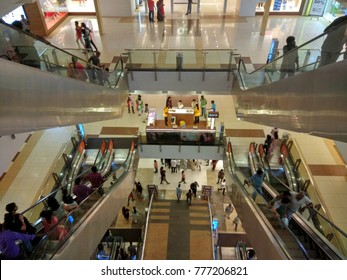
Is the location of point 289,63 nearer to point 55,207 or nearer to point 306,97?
point 306,97

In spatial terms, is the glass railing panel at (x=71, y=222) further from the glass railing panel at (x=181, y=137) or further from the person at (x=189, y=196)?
the person at (x=189, y=196)

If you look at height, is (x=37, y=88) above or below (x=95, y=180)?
above

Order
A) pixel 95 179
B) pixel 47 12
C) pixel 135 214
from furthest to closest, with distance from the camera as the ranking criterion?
1. pixel 47 12
2. pixel 135 214
3. pixel 95 179

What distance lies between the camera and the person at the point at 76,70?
285 inches

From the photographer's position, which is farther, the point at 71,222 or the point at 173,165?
the point at 173,165

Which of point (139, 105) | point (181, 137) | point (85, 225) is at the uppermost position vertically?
point (85, 225)

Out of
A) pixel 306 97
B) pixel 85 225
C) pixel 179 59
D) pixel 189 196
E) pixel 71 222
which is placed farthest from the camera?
pixel 189 196

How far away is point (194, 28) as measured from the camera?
14789 mm

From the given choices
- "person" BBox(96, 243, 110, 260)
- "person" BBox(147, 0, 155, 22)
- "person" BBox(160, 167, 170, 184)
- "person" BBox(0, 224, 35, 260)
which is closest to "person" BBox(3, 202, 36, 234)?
"person" BBox(0, 224, 35, 260)

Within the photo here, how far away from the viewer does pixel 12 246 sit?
13.1 ft

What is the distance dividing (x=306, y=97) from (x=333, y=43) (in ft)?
2.92

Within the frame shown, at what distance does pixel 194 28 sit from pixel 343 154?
8.87 m

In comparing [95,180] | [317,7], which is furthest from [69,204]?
[317,7]
